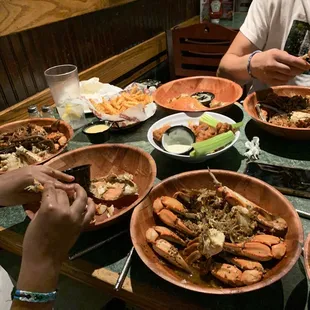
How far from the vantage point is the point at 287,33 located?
6.05 feet

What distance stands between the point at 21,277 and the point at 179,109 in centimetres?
109

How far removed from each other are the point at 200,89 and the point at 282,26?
2.13 feet

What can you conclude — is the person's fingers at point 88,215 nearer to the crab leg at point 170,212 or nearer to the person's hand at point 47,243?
the person's hand at point 47,243

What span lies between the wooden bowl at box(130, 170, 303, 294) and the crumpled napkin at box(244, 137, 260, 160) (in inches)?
12.8

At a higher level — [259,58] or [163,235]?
[259,58]

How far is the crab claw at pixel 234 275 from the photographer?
707 millimetres

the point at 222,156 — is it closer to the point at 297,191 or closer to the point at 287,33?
the point at 297,191

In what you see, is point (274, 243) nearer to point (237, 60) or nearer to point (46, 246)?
point (46, 246)

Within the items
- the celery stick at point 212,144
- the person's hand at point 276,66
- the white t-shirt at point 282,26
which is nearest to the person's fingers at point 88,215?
the celery stick at point 212,144

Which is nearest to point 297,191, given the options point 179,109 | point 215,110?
point 215,110

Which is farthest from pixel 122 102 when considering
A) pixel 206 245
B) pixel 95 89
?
pixel 206 245

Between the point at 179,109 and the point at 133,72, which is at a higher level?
the point at 179,109

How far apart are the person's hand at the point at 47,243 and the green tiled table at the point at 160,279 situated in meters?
0.13

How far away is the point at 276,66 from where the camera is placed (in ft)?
4.86
